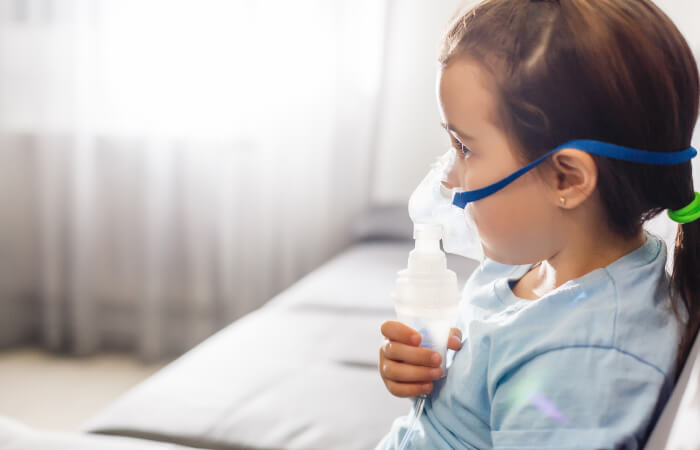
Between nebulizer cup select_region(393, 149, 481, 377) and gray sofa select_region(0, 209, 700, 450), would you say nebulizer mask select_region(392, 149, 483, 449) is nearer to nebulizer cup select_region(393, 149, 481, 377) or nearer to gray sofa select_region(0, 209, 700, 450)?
nebulizer cup select_region(393, 149, 481, 377)

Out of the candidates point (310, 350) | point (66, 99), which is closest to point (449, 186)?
point (310, 350)

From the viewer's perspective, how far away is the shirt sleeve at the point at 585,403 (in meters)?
0.53

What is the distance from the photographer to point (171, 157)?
2.44 m

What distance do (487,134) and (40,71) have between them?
2302 mm

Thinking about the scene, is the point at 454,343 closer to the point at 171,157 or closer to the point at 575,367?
the point at 575,367

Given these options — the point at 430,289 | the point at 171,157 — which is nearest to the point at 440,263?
the point at 430,289

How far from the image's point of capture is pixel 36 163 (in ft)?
8.39

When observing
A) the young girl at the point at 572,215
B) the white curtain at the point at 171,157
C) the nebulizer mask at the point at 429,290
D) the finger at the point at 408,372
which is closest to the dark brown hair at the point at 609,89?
the young girl at the point at 572,215

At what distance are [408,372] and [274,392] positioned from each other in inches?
18.0

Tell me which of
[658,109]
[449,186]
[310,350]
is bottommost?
[310,350]

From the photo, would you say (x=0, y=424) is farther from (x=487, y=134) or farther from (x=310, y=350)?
(x=487, y=134)

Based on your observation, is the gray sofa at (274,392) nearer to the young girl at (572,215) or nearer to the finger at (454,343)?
the young girl at (572,215)

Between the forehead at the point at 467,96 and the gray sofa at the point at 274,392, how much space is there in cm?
28

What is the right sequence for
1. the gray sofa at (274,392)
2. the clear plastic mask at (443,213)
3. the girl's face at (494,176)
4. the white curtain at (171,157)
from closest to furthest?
the girl's face at (494,176), the clear plastic mask at (443,213), the gray sofa at (274,392), the white curtain at (171,157)
